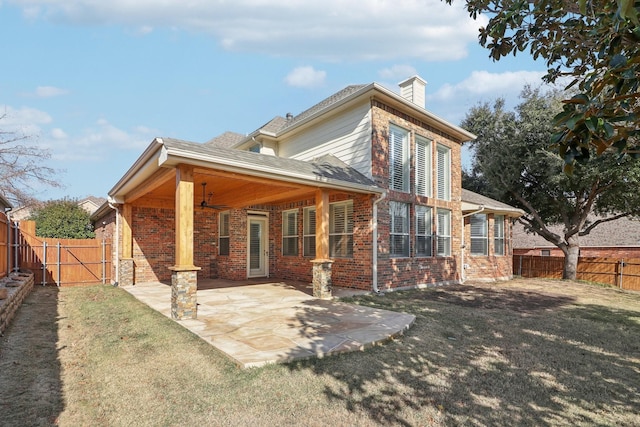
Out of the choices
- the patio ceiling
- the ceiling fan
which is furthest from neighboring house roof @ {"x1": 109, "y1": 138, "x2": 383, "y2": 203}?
the ceiling fan

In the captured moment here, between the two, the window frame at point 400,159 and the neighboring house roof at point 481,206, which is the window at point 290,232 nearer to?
the window frame at point 400,159

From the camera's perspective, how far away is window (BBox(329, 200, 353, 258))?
10258mm

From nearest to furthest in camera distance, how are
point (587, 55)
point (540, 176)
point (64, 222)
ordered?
point (587, 55)
point (540, 176)
point (64, 222)

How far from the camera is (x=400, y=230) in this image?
10562mm

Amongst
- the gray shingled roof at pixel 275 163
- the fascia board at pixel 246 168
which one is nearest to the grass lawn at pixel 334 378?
the fascia board at pixel 246 168

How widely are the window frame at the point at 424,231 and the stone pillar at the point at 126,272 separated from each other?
8900mm

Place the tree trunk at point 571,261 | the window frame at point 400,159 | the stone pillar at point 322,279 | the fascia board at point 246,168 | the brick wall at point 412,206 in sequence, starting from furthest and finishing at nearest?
1. the tree trunk at point 571,261
2. the window frame at point 400,159
3. the brick wall at point 412,206
4. the stone pillar at point 322,279
5. the fascia board at point 246,168

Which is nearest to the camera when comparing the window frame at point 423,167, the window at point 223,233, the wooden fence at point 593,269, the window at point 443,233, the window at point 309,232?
the window frame at point 423,167

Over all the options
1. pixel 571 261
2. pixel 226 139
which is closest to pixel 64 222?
pixel 226 139

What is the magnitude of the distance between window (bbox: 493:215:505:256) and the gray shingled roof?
320 inches

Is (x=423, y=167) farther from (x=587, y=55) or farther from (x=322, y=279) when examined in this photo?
(x=587, y=55)

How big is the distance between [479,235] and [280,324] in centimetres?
1101

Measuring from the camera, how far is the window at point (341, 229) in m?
10.3

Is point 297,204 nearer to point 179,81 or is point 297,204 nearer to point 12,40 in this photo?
point 179,81
